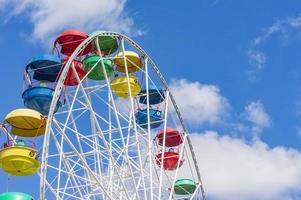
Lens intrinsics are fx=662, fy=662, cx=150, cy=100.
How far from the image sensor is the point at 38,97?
864 inches

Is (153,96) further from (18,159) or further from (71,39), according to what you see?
(18,159)

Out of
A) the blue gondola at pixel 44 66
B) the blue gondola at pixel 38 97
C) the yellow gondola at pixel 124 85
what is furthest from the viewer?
the yellow gondola at pixel 124 85

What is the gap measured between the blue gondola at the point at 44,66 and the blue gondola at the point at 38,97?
130cm

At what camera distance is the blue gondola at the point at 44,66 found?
23.1 m

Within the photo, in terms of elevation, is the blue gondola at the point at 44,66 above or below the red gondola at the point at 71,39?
below

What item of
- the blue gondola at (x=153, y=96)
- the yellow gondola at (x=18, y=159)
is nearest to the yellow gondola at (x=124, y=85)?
the blue gondola at (x=153, y=96)

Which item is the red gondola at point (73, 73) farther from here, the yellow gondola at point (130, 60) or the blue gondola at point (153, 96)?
the blue gondola at point (153, 96)

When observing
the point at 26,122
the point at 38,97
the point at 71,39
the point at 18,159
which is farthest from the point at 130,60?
the point at 18,159

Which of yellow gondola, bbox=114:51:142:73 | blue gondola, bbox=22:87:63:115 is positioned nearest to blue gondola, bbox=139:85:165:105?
yellow gondola, bbox=114:51:142:73

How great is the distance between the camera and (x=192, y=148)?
2575cm

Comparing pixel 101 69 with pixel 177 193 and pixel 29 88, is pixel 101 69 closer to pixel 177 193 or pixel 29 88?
pixel 29 88

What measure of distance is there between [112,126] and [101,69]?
220cm

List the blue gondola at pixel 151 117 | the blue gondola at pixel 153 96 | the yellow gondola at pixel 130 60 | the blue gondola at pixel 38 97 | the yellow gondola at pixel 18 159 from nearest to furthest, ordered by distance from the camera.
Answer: the yellow gondola at pixel 18 159, the blue gondola at pixel 38 97, the yellow gondola at pixel 130 60, the blue gondola at pixel 151 117, the blue gondola at pixel 153 96

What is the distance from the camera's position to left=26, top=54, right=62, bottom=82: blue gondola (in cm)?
2308
